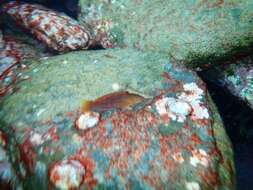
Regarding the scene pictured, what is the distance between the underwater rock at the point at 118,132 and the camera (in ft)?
6.70

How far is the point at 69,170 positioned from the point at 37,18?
261 centimetres

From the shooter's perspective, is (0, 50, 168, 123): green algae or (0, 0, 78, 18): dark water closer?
(0, 50, 168, 123): green algae

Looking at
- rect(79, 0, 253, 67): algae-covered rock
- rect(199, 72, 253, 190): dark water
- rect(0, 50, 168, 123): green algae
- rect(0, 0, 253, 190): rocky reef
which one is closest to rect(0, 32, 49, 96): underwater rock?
rect(0, 0, 253, 190): rocky reef

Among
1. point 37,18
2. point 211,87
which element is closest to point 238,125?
point 211,87

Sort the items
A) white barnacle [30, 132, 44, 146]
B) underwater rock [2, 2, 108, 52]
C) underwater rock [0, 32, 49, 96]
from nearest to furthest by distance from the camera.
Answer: white barnacle [30, 132, 44, 146]
underwater rock [0, 32, 49, 96]
underwater rock [2, 2, 108, 52]

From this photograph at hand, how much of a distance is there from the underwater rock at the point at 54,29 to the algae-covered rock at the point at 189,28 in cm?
44

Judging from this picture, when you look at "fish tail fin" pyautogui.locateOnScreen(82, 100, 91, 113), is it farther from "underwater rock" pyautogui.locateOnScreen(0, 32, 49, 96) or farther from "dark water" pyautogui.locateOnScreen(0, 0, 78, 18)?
"dark water" pyautogui.locateOnScreen(0, 0, 78, 18)

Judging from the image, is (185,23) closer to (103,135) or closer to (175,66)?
(175,66)

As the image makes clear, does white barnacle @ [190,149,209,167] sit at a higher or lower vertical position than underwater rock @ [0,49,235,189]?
higher

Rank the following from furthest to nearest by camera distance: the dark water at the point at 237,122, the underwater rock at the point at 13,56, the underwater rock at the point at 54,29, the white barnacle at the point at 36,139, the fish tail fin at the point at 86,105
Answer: the underwater rock at the point at 54,29
the dark water at the point at 237,122
the underwater rock at the point at 13,56
the fish tail fin at the point at 86,105
the white barnacle at the point at 36,139

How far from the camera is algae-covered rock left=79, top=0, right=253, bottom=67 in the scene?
3.08 m

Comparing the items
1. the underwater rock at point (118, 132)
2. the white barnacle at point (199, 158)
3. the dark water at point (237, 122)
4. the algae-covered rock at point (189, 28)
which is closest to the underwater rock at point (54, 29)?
the algae-covered rock at point (189, 28)

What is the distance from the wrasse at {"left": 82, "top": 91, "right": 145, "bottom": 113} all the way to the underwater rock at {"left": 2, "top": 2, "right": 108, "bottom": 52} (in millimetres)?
1529

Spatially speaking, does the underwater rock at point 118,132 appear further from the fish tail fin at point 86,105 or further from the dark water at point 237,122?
the dark water at point 237,122
